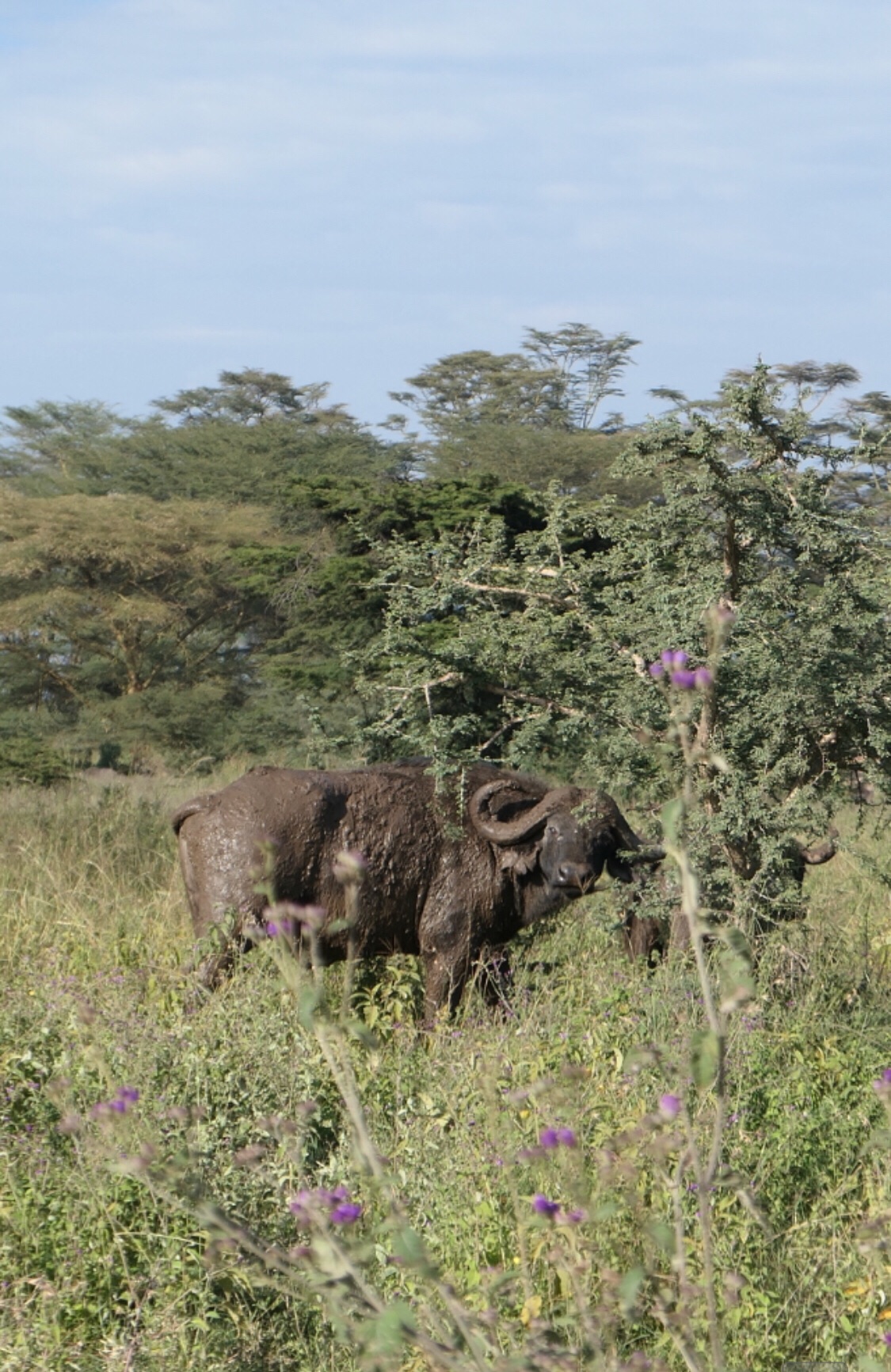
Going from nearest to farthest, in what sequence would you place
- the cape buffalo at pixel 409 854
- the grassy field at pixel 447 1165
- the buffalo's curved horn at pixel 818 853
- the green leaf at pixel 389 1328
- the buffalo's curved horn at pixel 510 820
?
the green leaf at pixel 389 1328 < the grassy field at pixel 447 1165 < the cape buffalo at pixel 409 854 < the buffalo's curved horn at pixel 510 820 < the buffalo's curved horn at pixel 818 853

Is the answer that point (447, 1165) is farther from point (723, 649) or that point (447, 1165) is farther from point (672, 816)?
point (723, 649)

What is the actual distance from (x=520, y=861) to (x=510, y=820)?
194 millimetres

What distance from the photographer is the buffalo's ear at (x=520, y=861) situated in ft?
19.2

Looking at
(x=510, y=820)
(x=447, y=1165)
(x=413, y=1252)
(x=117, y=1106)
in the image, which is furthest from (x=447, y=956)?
(x=413, y=1252)

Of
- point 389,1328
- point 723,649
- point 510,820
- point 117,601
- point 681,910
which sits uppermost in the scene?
point 723,649

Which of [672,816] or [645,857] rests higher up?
[672,816]

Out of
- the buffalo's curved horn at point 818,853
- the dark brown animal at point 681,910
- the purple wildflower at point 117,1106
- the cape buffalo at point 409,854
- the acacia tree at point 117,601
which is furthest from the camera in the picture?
the acacia tree at point 117,601

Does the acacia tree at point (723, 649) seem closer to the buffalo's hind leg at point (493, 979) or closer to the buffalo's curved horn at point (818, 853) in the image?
the buffalo's curved horn at point (818, 853)

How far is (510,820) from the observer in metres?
5.98

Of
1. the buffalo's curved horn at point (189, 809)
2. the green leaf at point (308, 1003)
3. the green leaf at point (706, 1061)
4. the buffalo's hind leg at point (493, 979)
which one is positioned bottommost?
the buffalo's hind leg at point (493, 979)

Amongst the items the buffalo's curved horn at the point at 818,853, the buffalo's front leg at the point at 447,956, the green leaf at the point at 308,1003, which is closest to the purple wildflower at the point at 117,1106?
the green leaf at the point at 308,1003

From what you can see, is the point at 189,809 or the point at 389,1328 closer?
the point at 389,1328

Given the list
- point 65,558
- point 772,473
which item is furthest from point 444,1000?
point 65,558

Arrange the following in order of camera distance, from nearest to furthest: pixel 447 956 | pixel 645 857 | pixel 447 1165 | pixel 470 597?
pixel 447 1165 → pixel 447 956 → pixel 645 857 → pixel 470 597
